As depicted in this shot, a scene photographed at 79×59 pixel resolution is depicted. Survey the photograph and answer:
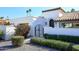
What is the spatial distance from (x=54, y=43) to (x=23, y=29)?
54 centimetres

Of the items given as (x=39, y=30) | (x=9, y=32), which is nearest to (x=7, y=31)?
(x=9, y=32)

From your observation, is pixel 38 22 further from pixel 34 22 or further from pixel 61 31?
pixel 61 31

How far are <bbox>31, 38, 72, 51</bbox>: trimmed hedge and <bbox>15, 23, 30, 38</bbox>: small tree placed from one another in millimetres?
165

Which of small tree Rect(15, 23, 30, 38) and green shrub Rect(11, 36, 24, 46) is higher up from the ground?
small tree Rect(15, 23, 30, 38)

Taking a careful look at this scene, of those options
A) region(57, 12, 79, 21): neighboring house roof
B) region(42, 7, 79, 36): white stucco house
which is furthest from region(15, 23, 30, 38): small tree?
region(57, 12, 79, 21): neighboring house roof

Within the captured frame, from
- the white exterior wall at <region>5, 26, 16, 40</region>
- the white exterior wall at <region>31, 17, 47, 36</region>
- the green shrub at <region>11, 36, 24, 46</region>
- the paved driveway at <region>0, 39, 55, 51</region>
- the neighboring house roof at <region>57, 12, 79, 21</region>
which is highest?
the neighboring house roof at <region>57, 12, 79, 21</region>

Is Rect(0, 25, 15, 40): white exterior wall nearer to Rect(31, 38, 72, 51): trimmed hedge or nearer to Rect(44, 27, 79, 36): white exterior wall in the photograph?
Rect(31, 38, 72, 51): trimmed hedge

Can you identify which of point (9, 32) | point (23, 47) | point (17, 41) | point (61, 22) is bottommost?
point (23, 47)

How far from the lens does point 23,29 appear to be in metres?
2.26

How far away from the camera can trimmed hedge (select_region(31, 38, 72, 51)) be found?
2209 millimetres

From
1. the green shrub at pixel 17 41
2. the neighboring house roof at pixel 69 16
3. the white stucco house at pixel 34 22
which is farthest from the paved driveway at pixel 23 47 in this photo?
the neighboring house roof at pixel 69 16
